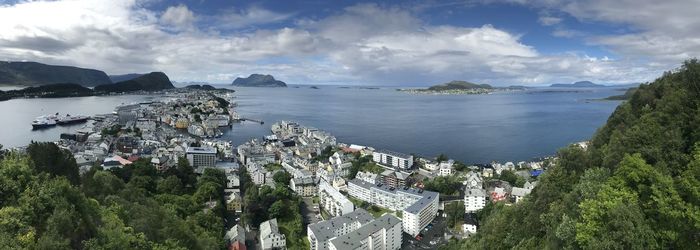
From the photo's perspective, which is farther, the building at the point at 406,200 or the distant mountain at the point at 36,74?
the distant mountain at the point at 36,74

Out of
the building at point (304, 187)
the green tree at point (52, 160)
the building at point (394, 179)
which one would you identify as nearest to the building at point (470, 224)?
the building at point (394, 179)

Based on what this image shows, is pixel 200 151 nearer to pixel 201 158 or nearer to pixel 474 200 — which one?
pixel 201 158

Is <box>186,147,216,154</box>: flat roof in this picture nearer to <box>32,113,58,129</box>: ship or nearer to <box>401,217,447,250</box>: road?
<box>401,217,447,250</box>: road

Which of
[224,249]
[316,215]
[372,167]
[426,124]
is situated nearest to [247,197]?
[316,215]

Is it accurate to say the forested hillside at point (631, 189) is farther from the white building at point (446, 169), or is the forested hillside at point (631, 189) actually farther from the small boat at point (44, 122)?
the small boat at point (44, 122)

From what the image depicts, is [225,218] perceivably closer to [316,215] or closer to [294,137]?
[316,215]

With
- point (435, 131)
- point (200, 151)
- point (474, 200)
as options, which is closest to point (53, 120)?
point (200, 151)
